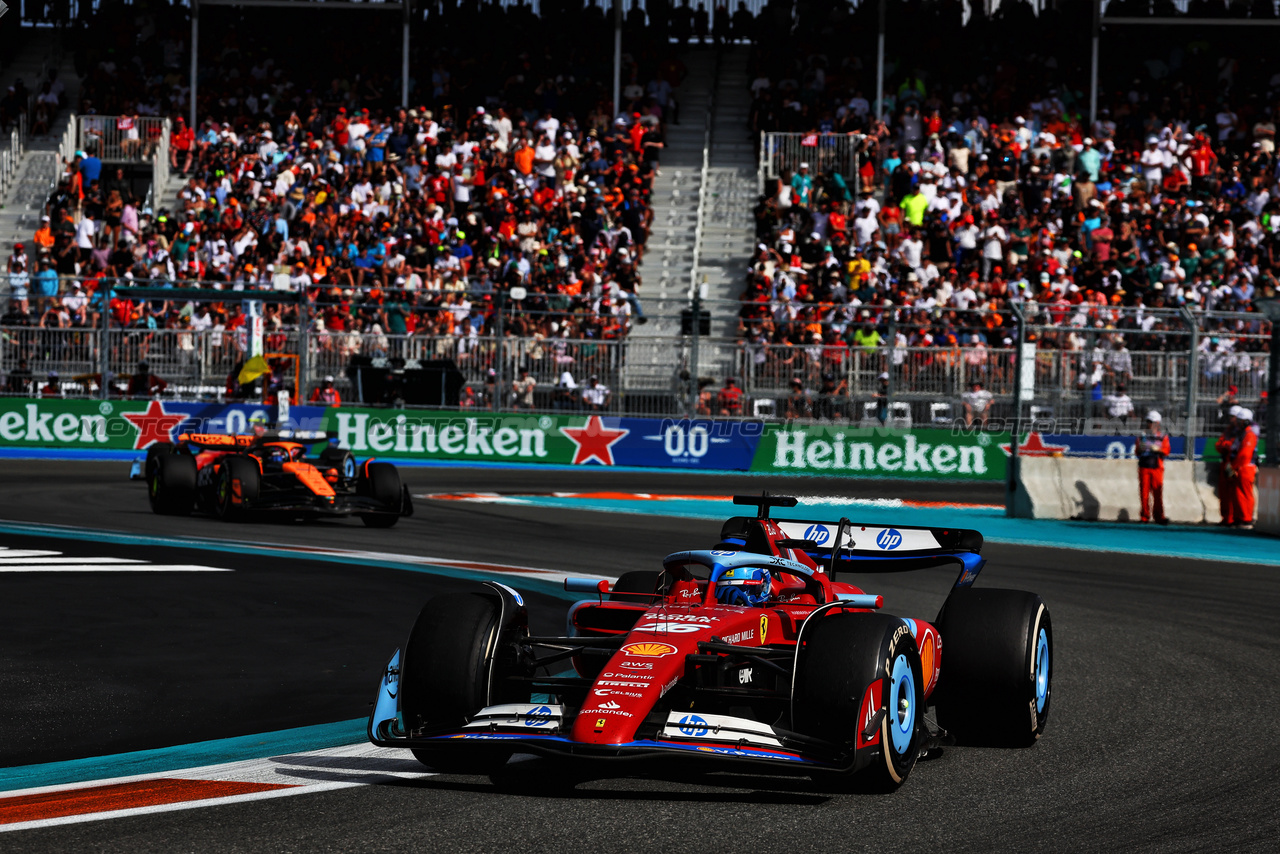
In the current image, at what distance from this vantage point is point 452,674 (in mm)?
5820

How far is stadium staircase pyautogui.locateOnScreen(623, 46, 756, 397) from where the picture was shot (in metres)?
24.9

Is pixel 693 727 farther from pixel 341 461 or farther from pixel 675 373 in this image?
pixel 675 373

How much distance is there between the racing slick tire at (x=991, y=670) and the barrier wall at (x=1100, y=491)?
13.1 metres

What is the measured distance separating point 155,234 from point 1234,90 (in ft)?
67.9

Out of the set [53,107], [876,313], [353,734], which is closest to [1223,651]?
[353,734]

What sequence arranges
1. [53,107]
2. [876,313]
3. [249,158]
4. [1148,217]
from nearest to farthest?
1. [876,313]
2. [1148,217]
3. [249,158]
4. [53,107]

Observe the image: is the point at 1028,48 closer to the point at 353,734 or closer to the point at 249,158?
the point at 249,158

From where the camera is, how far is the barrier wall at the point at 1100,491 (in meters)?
19.2

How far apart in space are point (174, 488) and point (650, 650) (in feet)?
41.0

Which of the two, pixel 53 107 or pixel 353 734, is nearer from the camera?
pixel 353 734

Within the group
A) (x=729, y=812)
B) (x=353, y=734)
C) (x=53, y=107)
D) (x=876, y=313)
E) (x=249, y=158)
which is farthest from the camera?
(x=53, y=107)

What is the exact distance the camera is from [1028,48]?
33375 mm

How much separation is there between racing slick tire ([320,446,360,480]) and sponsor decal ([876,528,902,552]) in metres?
10.1

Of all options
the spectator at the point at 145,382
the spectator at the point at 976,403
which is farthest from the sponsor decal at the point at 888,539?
the spectator at the point at 145,382
